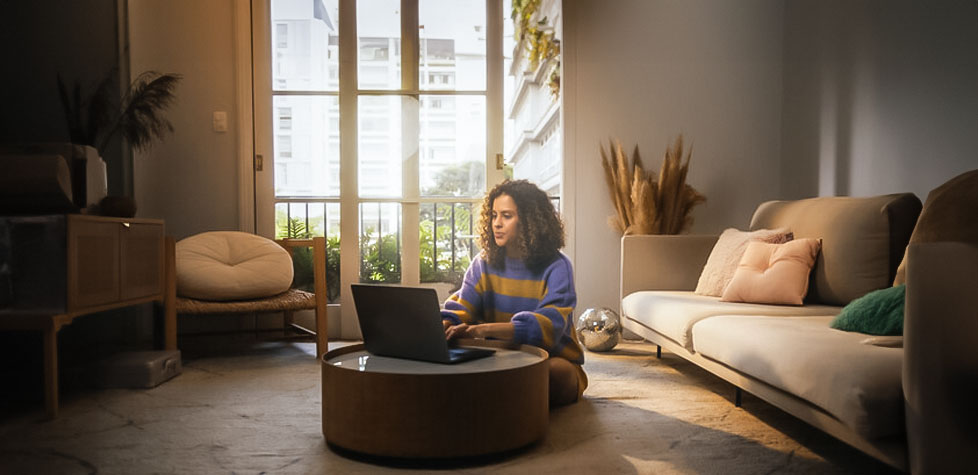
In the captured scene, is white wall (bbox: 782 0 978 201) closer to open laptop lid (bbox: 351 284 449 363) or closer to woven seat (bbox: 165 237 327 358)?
open laptop lid (bbox: 351 284 449 363)

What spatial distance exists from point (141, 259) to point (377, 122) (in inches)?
64.6

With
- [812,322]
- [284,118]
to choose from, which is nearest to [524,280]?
[812,322]

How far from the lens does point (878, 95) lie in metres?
3.08

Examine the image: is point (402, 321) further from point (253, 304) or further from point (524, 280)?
point (253, 304)

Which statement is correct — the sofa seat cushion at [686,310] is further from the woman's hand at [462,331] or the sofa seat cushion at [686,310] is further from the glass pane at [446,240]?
the glass pane at [446,240]

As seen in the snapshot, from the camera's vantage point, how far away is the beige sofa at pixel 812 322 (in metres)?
1.37

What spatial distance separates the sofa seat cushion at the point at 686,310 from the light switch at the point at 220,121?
8.40ft

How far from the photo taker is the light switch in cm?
406

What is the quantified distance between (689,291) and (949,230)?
1622 millimetres

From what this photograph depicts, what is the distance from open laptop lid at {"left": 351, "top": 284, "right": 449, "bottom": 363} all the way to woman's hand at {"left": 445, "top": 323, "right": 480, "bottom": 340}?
248 millimetres

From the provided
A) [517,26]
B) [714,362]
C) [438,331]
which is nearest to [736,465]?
[714,362]

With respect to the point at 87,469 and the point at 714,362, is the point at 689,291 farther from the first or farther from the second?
the point at 87,469

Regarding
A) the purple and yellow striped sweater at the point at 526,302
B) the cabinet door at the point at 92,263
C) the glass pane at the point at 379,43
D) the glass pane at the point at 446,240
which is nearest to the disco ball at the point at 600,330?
the glass pane at the point at 446,240

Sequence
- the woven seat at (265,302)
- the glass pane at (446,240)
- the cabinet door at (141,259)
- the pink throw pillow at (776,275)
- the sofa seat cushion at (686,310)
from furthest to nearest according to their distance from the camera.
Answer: the glass pane at (446,240)
the woven seat at (265,302)
the cabinet door at (141,259)
the pink throw pillow at (776,275)
the sofa seat cushion at (686,310)
